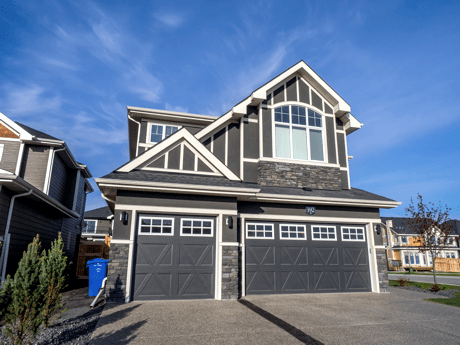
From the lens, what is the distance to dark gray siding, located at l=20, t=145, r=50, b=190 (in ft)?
45.0

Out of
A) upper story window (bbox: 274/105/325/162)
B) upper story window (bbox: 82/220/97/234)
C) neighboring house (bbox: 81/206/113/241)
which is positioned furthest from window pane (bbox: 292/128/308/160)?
upper story window (bbox: 82/220/97/234)

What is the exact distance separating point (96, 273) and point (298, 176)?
25.6ft

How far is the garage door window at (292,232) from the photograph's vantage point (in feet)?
33.3

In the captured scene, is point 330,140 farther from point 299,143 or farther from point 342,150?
point 299,143

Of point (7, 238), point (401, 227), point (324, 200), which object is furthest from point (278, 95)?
point (401, 227)

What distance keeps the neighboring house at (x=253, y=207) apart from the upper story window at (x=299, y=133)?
0.15 ft

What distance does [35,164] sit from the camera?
13.9 m

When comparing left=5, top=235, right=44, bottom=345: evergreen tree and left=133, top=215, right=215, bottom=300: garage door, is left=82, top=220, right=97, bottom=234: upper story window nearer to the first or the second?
left=133, top=215, right=215, bottom=300: garage door

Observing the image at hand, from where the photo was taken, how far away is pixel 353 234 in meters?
10.9

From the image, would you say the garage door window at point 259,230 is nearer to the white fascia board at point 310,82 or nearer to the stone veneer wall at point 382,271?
the white fascia board at point 310,82

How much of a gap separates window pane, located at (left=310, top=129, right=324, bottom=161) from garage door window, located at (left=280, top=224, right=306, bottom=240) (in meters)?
3.31

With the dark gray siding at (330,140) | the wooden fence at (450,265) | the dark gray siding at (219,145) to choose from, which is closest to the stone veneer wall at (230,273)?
the dark gray siding at (219,145)

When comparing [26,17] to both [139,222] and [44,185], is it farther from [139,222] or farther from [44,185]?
[139,222]

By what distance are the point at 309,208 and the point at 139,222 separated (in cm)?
581
